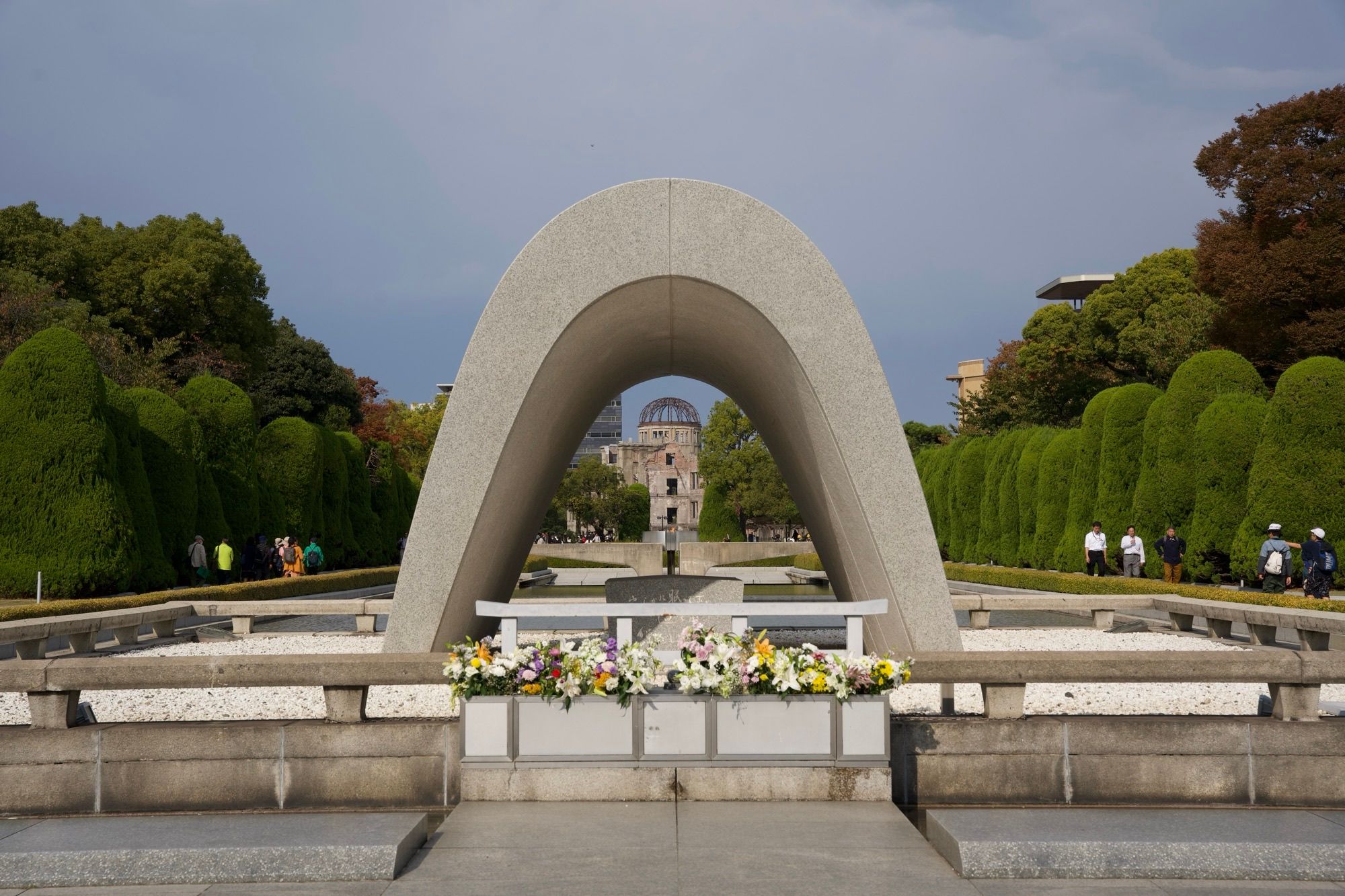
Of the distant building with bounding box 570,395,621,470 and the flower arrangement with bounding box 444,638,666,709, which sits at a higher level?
the distant building with bounding box 570,395,621,470

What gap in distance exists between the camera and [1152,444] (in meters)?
20.8

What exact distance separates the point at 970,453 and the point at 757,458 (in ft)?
76.7

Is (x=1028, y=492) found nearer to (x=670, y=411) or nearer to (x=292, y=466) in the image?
(x=292, y=466)

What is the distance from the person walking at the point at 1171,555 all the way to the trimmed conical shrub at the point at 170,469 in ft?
56.5

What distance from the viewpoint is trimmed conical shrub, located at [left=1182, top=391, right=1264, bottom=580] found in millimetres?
18719

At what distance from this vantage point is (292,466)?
1029 inches

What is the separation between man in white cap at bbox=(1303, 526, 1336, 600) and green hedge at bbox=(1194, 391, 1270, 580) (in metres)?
3.41

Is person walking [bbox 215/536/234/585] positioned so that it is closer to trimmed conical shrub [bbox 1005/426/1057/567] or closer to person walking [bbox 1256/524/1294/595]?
person walking [bbox 1256/524/1294/595]

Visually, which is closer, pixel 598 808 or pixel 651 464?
pixel 598 808

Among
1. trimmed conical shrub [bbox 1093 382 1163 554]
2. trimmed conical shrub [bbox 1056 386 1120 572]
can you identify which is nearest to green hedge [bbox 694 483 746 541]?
trimmed conical shrub [bbox 1056 386 1120 572]

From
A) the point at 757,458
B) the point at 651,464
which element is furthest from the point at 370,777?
the point at 651,464

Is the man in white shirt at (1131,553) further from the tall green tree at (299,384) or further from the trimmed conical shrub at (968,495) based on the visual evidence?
the tall green tree at (299,384)

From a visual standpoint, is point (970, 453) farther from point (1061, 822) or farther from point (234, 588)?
point (1061, 822)

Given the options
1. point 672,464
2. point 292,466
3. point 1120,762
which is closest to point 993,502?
point 292,466
